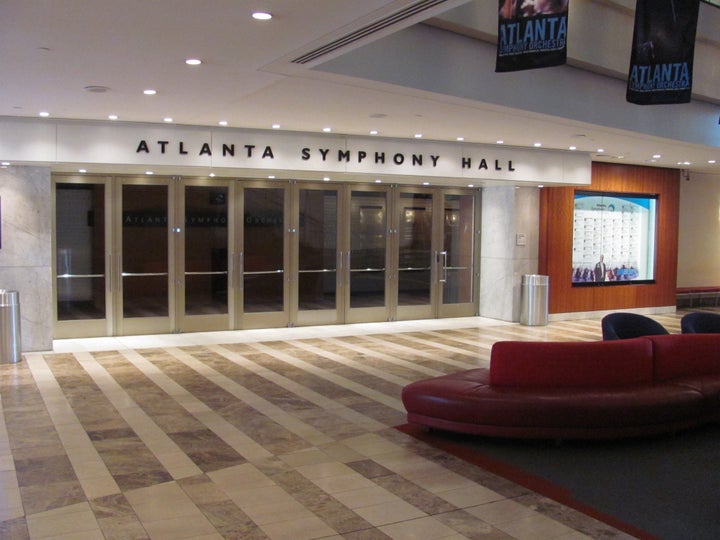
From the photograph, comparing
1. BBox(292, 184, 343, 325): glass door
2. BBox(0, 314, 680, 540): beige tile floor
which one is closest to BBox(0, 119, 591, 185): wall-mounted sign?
BBox(292, 184, 343, 325): glass door

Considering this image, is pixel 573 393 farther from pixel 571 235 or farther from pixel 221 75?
pixel 571 235

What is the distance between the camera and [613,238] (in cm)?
1577

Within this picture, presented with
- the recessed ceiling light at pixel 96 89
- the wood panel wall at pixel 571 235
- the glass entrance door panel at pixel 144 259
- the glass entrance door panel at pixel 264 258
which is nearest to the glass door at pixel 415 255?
the wood panel wall at pixel 571 235

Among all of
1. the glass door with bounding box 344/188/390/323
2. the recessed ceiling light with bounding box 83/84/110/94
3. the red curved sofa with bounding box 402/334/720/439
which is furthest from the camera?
the glass door with bounding box 344/188/390/323

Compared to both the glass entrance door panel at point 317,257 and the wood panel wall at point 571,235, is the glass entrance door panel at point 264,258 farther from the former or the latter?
the wood panel wall at point 571,235

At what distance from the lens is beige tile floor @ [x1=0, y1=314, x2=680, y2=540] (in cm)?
458

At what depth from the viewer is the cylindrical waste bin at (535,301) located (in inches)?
553

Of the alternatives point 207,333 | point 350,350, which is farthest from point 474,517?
point 207,333

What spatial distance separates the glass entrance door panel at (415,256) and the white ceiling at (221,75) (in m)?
2.83

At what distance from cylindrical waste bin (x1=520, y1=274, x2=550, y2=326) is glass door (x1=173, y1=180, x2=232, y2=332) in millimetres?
5784

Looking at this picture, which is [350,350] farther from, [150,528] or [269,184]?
[150,528]

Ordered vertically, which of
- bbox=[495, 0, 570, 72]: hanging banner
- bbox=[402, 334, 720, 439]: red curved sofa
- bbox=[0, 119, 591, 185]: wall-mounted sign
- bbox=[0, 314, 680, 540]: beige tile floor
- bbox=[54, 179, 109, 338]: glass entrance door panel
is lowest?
bbox=[0, 314, 680, 540]: beige tile floor

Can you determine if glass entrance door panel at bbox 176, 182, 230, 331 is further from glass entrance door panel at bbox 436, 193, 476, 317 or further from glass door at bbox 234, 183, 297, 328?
glass entrance door panel at bbox 436, 193, 476, 317

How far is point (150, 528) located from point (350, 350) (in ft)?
21.6
